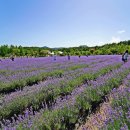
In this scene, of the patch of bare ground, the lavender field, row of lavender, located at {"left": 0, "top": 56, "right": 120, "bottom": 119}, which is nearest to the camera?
the lavender field

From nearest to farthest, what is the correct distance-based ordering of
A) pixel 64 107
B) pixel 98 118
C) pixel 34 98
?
pixel 98 118 < pixel 64 107 < pixel 34 98

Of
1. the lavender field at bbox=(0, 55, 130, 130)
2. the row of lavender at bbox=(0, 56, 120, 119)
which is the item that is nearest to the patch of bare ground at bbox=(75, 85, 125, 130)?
the lavender field at bbox=(0, 55, 130, 130)

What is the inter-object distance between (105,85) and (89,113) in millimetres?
1430

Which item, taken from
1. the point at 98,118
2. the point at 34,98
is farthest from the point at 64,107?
the point at 34,98

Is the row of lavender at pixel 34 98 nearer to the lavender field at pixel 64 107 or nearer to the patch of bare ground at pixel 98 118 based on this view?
the lavender field at pixel 64 107

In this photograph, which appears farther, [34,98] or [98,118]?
[34,98]

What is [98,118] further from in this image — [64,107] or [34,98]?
[34,98]

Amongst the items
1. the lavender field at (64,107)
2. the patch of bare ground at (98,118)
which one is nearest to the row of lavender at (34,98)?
the lavender field at (64,107)

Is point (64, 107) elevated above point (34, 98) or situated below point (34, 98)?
above

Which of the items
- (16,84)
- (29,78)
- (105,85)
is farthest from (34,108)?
(29,78)

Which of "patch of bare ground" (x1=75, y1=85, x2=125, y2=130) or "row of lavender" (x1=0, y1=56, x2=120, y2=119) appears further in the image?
"row of lavender" (x1=0, y1=56, x2=120, y2=119)

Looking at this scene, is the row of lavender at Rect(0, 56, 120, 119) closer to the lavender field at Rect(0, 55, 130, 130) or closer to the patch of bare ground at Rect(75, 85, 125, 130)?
the lavender field at Rect(0, 55, 130, 130)

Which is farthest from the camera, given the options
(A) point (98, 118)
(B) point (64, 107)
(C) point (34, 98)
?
(C) point (34, 98)

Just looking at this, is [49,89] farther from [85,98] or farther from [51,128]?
[51,128]
